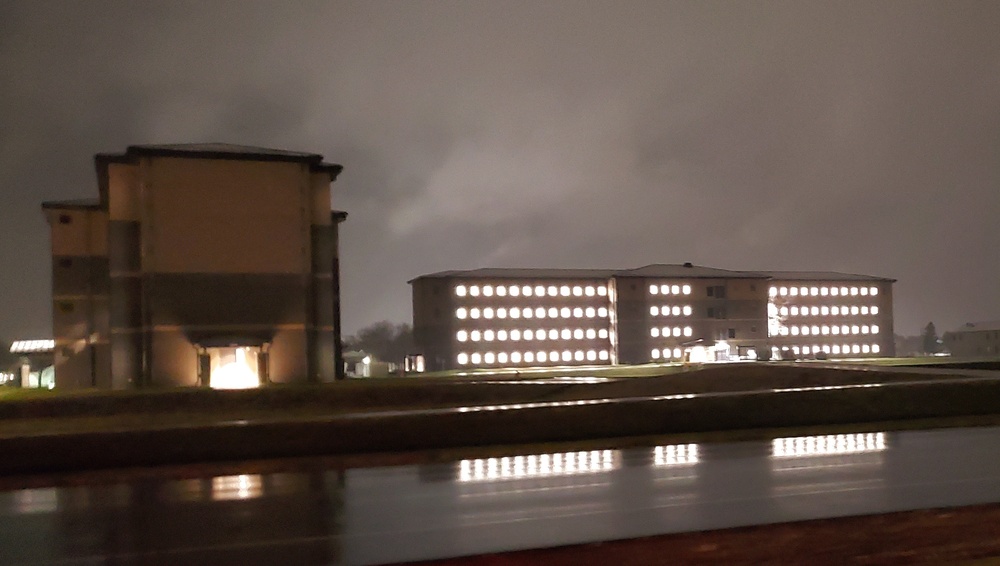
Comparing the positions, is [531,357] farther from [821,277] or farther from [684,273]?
[821,277]

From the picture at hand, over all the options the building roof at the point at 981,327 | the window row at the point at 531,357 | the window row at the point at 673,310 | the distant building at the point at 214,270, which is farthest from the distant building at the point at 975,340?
the distant building at the point at 214,270

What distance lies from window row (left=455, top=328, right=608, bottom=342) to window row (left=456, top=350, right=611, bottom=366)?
1588 millimetres

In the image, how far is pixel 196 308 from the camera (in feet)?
128

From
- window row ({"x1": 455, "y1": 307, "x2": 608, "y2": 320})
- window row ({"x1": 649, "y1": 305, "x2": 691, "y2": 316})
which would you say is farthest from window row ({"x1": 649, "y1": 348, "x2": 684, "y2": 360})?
window row ({"x1": 455, "y1": 307, "x2": 608, "y2": 320})

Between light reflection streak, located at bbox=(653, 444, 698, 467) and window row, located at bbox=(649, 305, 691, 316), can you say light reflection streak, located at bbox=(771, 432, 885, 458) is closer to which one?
light reflection streak, located at bbox=(653, 444, 698, 467)

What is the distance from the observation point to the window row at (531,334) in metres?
81.8

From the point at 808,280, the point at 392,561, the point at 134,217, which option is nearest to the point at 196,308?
the point at 134,217

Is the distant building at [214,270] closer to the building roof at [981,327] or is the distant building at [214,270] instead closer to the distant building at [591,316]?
the distant building at [591,316]

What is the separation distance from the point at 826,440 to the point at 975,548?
7.20 meters

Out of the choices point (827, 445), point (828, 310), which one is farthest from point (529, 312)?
point (827, 445)

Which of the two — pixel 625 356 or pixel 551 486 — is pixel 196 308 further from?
pixel 625 356

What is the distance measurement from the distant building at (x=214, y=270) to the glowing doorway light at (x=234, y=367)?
0.05 metres

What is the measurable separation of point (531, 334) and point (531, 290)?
17.2ft

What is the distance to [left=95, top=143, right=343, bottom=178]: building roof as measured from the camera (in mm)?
39094
